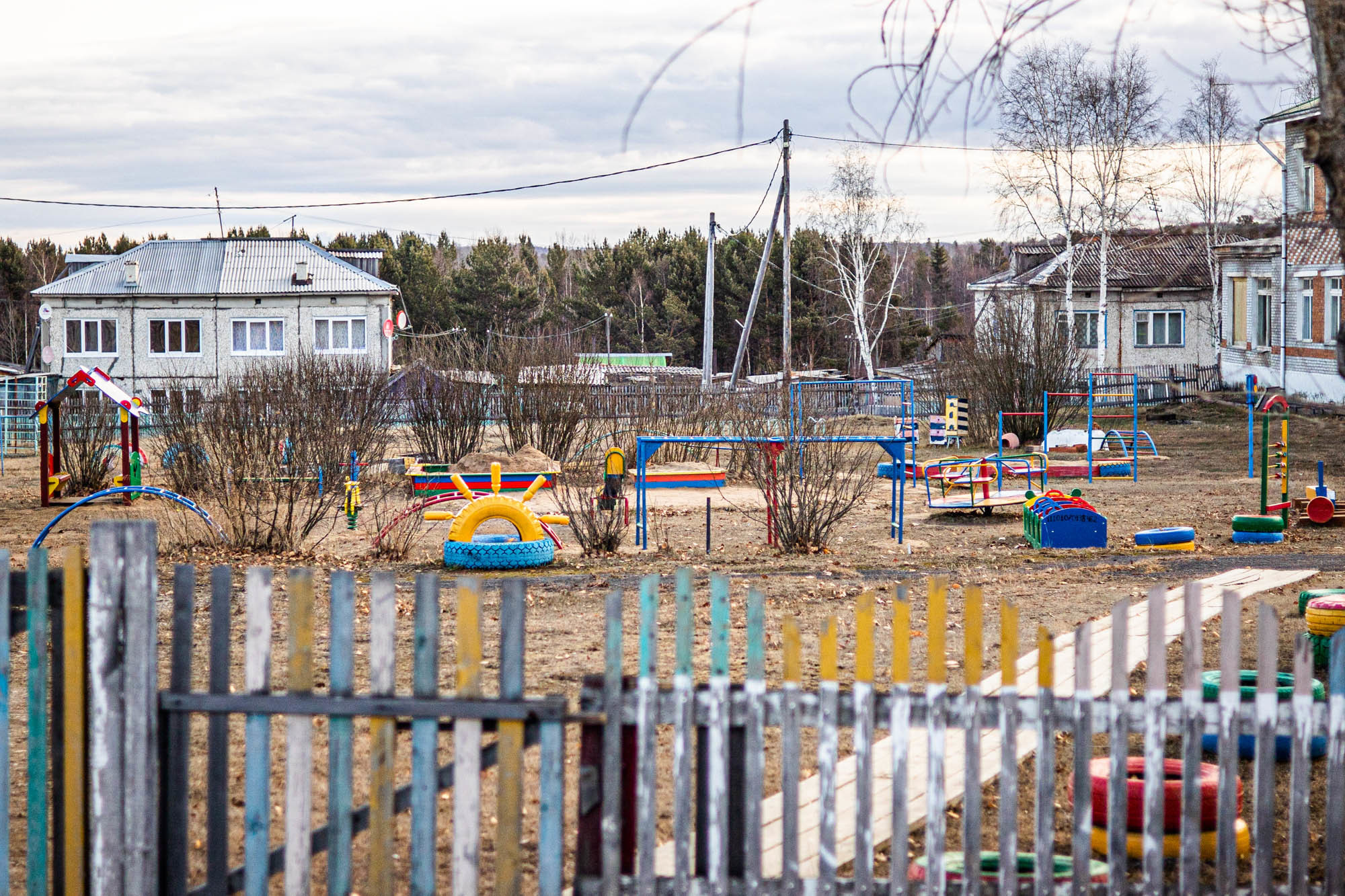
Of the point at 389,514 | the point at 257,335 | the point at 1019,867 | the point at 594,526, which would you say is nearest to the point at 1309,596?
the point at 1019,867

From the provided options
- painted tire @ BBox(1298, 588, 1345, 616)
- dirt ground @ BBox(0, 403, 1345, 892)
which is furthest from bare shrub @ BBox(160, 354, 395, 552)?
painted tire @ BBox(1298, 588, 1345, 616)

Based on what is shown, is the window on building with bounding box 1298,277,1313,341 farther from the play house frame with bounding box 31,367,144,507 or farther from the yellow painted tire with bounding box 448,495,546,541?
the play house frame with bounding box 31,367,144,507

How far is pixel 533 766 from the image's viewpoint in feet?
17.3

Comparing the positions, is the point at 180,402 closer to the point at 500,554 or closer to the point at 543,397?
the point at 543,397

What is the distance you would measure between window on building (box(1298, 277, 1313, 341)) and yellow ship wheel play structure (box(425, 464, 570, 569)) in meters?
25.0

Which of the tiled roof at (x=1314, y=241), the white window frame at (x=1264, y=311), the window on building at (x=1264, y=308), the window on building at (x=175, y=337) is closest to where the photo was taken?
the tiled roof at (x=1314, y=241)

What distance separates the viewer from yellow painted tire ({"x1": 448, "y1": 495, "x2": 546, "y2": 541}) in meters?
11.8

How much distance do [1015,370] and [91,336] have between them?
32.3m

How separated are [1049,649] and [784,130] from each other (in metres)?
24.3

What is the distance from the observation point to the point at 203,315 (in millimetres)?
44281

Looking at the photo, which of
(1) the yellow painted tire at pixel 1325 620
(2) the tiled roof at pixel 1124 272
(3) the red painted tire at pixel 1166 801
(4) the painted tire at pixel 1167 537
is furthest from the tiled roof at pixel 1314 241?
(2) the tiled roof at pixel 1124 272

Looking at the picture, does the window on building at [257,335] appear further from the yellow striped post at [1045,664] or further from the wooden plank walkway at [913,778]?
the yellow striped post at [1045,664]

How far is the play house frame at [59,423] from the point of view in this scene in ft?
57.2

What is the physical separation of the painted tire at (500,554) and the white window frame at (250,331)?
3479 cm
